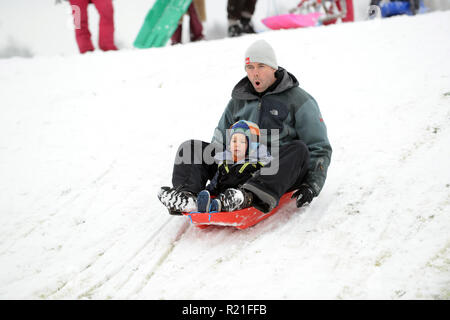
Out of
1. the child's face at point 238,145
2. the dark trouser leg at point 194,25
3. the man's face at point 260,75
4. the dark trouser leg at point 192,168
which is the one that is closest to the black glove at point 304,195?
the child's face at point 238,145

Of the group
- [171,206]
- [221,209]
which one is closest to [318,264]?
[221,209]

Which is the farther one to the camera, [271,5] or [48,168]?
[271,5]

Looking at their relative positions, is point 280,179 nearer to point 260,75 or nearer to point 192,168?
point 192,168

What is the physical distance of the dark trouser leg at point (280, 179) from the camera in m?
1.86

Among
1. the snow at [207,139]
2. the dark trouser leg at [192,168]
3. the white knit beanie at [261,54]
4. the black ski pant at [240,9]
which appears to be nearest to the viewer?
the snow at [207,139]

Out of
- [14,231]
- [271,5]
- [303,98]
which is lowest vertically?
[14,231]

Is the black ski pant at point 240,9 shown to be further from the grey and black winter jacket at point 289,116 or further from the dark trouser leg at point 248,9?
the grey and black winter jacket at point 289,116

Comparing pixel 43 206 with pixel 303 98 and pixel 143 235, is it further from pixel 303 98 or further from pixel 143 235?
pixel 303 98

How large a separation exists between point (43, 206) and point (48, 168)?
1.91ft

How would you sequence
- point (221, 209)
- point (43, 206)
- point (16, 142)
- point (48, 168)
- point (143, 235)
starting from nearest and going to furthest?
point (221, 209) → point (143, 235) → point (43, 206) → point (48, 168) → point (16, 142)

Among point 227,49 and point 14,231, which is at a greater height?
point 227,49

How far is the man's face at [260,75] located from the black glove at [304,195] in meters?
0.66

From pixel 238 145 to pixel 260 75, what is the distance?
0.45 meters
